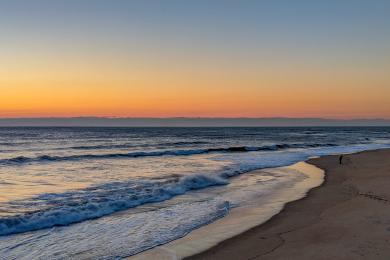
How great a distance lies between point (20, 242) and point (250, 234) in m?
4.69

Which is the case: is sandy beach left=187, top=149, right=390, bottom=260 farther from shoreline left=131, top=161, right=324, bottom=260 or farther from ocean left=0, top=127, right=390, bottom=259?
ocean left=0, top=127, right=390, bottom=259

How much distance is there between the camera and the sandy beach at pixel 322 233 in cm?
715

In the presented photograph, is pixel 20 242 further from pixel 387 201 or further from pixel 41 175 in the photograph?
pixel 41 175

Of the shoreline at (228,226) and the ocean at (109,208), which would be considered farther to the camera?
the ocean at (109,208)

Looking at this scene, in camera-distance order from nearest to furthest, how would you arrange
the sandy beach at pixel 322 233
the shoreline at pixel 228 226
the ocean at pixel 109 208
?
1. the sandy beach at pixel 322 233
2. the shoreline at pixel 228 226
3. the ocean at pixel 109 208

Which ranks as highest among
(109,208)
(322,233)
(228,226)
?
(322,233)

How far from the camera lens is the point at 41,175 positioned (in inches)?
817

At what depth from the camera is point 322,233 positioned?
846 cm

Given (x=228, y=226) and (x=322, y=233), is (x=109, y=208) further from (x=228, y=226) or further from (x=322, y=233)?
(x=322, y=233)

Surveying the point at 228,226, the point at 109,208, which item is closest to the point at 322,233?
the point at 228,226

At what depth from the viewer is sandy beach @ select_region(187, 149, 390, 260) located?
7.15m

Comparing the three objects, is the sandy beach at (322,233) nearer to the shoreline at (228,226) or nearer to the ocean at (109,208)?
the shoreline at (228,226)

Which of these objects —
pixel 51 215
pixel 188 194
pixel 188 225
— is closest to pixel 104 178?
pixel 188 194

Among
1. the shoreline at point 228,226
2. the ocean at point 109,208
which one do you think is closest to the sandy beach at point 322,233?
the shoreline at point 228,226
